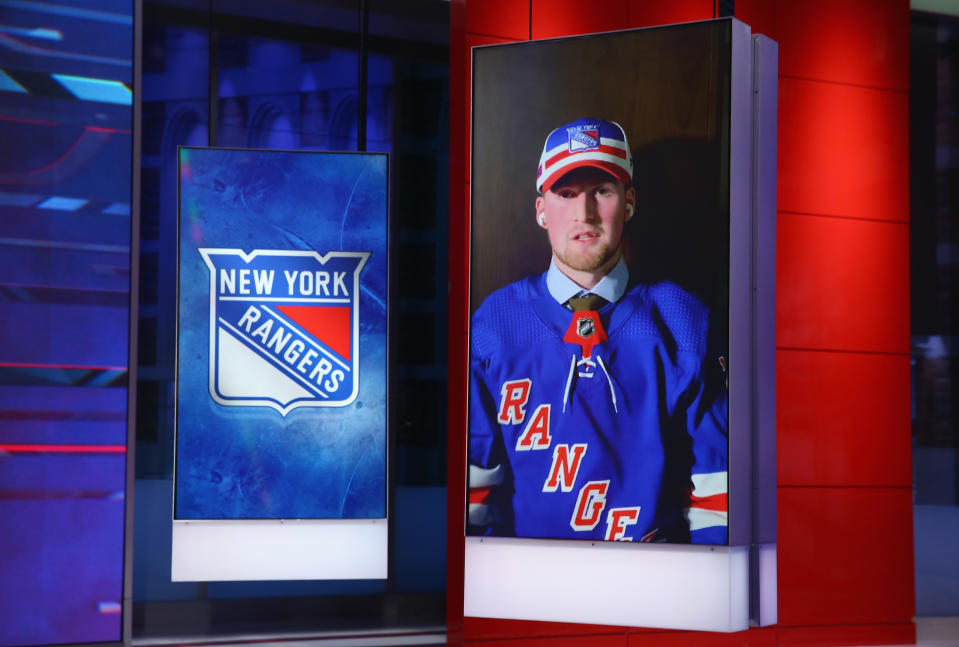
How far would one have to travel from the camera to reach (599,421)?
11.5 feet

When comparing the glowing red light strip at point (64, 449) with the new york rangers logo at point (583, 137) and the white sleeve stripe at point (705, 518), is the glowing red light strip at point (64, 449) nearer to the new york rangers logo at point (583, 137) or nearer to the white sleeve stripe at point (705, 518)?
the new york rangers logo at point (583, 137)

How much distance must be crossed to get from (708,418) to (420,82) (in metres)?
4.90

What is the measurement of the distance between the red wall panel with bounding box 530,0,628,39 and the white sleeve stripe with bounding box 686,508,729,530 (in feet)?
11.5

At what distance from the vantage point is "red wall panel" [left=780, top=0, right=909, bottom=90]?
6180 mm

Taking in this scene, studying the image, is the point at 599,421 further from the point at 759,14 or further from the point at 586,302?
the point at 759,14

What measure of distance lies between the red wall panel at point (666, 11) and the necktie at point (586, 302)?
3010 mm

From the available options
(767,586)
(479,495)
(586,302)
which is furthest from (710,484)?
(479,495)

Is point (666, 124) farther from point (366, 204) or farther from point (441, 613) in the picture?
point (441, 613)

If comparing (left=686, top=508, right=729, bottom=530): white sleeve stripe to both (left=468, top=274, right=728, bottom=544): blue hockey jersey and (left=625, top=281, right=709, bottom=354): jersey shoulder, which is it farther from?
(left=625, top=281, right=709, bottom=354): jersey shoulder

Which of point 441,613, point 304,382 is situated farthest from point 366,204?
point 441,613

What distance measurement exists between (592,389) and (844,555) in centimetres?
346

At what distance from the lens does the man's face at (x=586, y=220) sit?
348 cm

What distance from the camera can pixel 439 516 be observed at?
766 centimetres

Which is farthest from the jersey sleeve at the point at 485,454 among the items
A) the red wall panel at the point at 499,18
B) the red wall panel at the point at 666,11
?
the red wall panel at the point at 666,11
